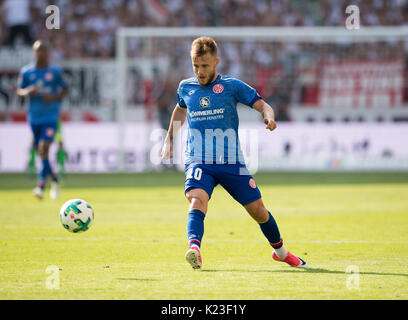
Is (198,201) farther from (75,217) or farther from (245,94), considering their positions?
(75,217)

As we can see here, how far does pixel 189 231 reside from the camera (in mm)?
6422

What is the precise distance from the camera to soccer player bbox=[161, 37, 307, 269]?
6.56m

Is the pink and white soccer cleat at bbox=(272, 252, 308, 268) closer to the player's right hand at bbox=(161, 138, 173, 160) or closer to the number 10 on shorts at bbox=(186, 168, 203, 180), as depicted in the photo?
the number 10 on shorts at bbox=(186, 168, 203, 180)

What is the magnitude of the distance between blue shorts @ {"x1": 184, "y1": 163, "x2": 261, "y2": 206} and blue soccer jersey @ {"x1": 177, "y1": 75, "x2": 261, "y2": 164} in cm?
7

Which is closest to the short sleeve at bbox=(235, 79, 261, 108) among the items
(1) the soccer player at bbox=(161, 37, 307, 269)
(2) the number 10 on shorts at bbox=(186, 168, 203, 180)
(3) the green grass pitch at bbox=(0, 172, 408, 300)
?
(1) the soccer player at bbox=(161, 37, 307, 269)

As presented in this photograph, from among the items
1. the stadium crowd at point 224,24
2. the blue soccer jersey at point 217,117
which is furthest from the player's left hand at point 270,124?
the stadium crowd at point 224,24

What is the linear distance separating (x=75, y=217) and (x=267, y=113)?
254 centimetres

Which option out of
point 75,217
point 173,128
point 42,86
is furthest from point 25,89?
point 173,128

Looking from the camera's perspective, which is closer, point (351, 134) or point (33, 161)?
point (33, 161)

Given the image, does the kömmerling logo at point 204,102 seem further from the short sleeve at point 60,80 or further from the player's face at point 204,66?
the short sleeve at point 60,80

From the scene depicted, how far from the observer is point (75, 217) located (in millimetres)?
7785
